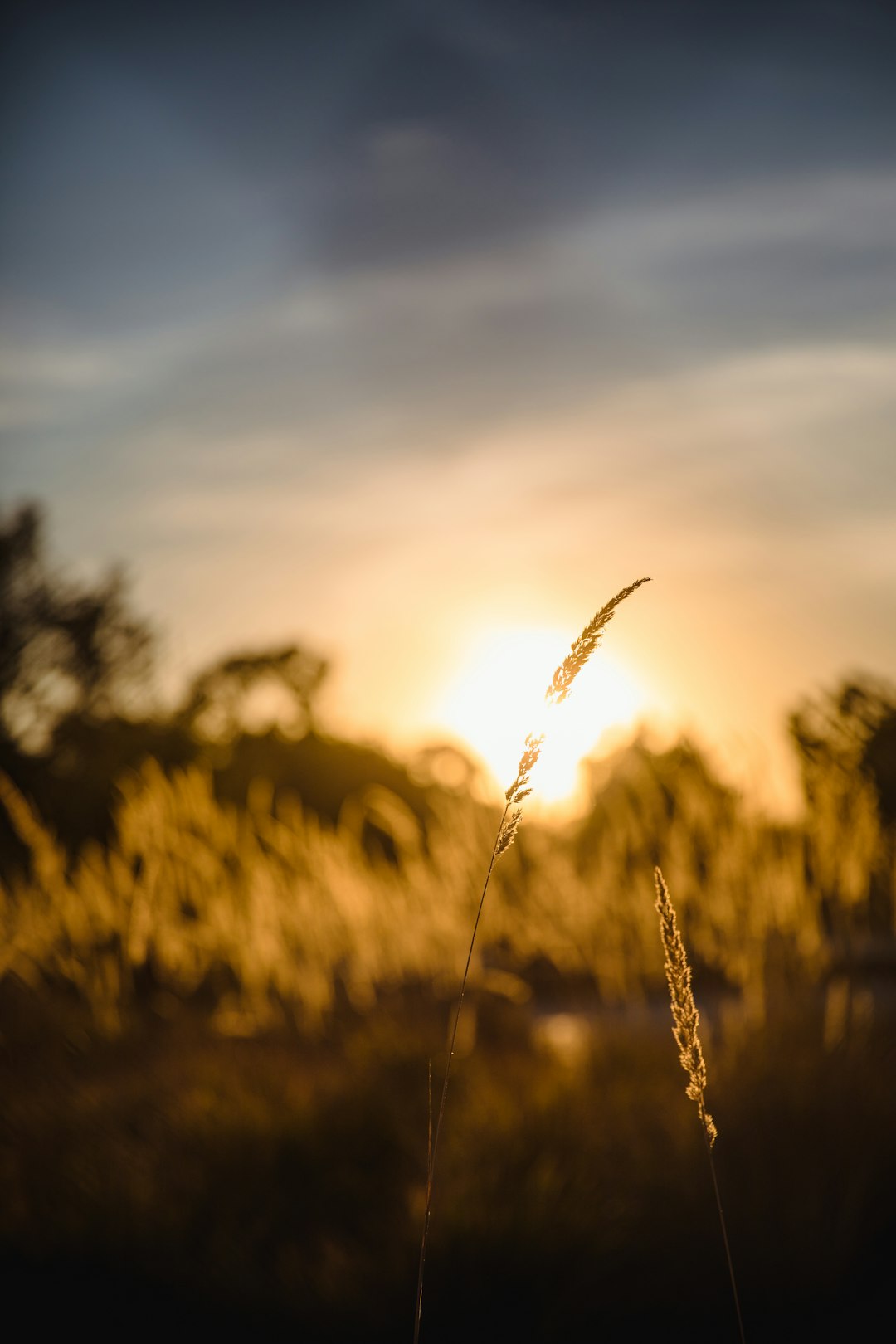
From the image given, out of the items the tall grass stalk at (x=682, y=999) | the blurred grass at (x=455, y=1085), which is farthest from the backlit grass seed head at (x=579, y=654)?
the blurred grass at (x=455, y=1085)

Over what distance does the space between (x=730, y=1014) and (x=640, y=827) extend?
1368 mm

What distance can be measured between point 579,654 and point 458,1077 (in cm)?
412

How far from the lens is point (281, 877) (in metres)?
6.27

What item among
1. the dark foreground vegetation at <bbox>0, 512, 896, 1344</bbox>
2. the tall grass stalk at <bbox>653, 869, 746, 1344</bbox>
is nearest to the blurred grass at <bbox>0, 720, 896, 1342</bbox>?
the dark foreground vegetation at <bbox>0, 512, 896, 1344</bbox>

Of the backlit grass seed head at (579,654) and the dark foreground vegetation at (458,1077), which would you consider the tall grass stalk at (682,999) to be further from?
the dark foreground vegetation at (458,1077)

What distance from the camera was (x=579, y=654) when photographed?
93 cm

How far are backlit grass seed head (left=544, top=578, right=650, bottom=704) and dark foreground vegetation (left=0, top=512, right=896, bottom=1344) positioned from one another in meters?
2.79

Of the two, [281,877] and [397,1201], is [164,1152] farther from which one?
[281,877]

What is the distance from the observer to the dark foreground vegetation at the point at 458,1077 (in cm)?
324

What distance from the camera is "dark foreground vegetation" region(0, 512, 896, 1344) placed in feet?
10.6

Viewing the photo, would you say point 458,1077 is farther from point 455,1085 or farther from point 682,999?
point 682,999

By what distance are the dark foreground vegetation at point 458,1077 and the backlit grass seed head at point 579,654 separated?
110 inches

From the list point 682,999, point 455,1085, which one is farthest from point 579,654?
point 455,1085

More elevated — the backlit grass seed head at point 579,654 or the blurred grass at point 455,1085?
the backlit grass seed head at point 579,654
